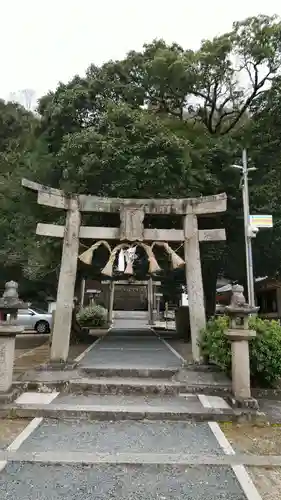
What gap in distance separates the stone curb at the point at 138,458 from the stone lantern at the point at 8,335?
2.02 m

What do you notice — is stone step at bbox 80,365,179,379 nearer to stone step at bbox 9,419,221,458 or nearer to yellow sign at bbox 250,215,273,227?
stone step at bbox 9,419,221,458

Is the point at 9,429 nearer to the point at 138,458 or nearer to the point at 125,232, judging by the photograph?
the point at 138,458

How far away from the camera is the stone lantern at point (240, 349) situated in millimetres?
6551

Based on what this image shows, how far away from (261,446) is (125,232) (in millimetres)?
5370

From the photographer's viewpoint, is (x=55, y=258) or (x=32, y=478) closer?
(x=32, y=478)

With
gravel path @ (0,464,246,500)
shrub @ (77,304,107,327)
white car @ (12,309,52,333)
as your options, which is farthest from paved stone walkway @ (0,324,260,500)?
shrub @ (77,304,107,327)

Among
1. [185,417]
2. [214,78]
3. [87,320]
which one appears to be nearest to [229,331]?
[185,417]

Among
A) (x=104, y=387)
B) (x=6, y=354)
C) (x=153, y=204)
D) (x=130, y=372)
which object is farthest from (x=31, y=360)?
(x=153, y=204)

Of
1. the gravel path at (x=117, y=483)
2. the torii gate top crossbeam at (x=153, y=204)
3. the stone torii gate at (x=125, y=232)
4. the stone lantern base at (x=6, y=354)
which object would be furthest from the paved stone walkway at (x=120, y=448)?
the torii gate top crossbeam at (x=153, y=204)

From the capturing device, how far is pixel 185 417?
6066mm

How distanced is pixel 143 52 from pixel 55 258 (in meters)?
8.86

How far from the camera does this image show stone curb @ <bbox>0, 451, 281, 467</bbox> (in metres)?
4.44

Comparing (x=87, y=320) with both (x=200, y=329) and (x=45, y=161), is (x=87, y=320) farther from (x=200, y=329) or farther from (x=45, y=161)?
(x=200, y=329)

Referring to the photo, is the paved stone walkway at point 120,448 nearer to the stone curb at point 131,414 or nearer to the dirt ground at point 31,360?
the stone curb at point 131,414
